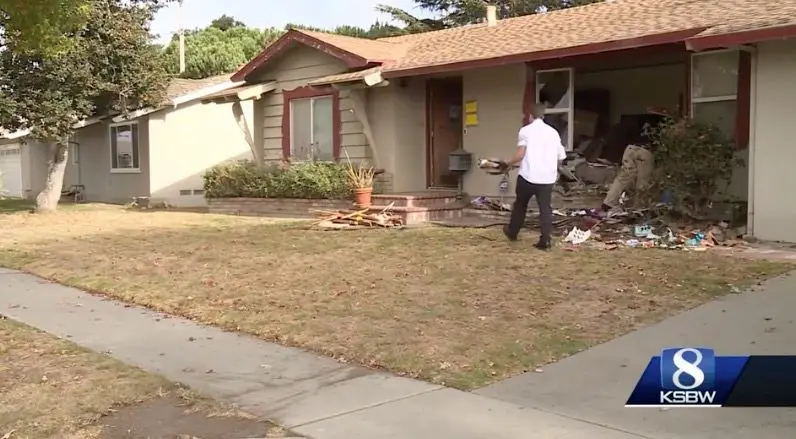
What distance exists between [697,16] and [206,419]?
32.7 ft

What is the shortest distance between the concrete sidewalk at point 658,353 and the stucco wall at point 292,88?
9.85 metres

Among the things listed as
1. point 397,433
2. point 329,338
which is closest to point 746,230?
point 329,338

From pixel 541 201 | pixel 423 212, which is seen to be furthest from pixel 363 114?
pixel 541 201

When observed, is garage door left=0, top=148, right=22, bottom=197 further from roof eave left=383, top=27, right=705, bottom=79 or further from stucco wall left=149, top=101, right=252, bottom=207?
roof eave left=383, top=27, right=705, bottom=79

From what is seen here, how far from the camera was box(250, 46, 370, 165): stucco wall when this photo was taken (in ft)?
52.2

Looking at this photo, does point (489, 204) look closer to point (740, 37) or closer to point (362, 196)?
point (362, 196)

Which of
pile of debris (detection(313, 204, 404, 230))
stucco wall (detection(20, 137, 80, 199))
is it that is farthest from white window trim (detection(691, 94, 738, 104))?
stucco wall (detection(20, 137, 80, 199))

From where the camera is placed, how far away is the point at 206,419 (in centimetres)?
464

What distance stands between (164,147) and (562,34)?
12982 millimetres

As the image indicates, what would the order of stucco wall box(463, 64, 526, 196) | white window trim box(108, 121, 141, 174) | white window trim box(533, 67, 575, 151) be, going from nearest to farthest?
white window trim box(533, 67, 575, 151), stucco wall box(463, 64, 526, 196), white window trim box(108, 121, 141, 174)

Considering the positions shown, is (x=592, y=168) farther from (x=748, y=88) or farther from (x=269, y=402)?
(x=269, y=402)

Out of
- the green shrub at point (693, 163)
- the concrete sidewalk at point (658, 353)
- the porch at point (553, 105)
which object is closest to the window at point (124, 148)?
the porch at point (553, 105)

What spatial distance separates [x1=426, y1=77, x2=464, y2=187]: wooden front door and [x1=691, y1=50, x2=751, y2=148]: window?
5115 mm

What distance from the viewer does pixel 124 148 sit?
2339 centimetres
